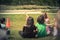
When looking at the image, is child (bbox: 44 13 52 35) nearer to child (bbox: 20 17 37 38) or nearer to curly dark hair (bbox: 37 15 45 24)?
curly dark hair (bbox: 37 15 45 24)

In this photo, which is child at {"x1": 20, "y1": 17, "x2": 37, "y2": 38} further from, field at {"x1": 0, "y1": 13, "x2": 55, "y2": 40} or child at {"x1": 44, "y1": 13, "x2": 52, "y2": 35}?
child at {"x1": 44, "y1": 13, "x2": 52, "y2": 35}

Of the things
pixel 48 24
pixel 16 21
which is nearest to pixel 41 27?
pixel 48 24

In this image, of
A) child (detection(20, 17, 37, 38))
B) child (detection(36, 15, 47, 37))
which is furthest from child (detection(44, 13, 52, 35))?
child (detection(20, 17, 37, 38))

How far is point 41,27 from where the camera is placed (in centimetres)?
298

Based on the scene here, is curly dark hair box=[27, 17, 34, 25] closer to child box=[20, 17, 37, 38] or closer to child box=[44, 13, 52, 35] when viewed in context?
child box=[20, 17, 37, 38]

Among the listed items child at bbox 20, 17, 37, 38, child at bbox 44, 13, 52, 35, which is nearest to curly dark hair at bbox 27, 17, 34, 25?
child at bbox 20, 17, 37, 38

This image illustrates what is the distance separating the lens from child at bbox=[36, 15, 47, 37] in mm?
2904

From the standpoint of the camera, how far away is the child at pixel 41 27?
290 centimetres

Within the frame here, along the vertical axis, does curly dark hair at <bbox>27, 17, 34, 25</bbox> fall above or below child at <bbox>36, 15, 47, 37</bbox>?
above

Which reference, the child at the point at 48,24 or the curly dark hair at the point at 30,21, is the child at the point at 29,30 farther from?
the child at the point at 48,24

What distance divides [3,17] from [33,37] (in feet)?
1.54

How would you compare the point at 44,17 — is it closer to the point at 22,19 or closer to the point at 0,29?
the point at 22,19

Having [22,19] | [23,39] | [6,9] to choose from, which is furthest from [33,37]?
[6,9]

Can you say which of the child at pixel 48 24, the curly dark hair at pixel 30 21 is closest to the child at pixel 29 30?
the curly dark hair at pixel 30 21
